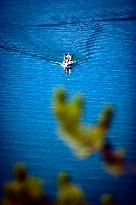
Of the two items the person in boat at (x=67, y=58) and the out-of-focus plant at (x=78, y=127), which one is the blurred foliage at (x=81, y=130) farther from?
the person in boat at (x=67, y=58)

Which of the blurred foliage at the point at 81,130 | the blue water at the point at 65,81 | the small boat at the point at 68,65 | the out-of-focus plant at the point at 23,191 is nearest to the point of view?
the blurred foliage at the point at 81,130

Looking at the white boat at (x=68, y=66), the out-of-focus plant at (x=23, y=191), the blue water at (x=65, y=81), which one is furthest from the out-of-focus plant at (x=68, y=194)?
the white boat at (x=68, y=66)

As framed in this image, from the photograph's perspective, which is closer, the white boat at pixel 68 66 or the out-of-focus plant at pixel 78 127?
the out-of-focus plant at pixel 78 127

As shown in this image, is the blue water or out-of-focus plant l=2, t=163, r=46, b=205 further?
the blue water

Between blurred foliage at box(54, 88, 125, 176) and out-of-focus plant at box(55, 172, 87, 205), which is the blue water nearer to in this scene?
blurred foliage at box(54, 88, 125, 176)

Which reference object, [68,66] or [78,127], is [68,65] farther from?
[78,127]

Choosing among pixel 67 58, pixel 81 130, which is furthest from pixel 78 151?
pixel 67 58

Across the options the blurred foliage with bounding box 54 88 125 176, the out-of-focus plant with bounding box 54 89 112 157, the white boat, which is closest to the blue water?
the white boat
